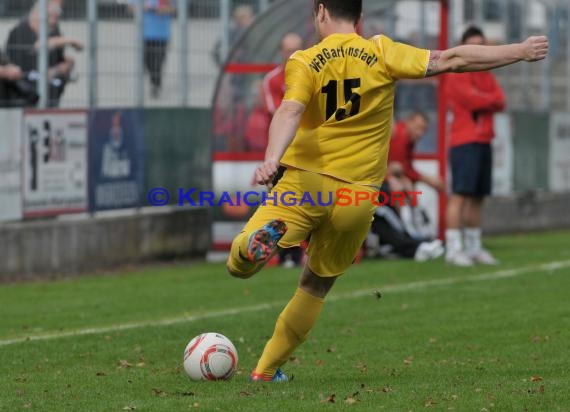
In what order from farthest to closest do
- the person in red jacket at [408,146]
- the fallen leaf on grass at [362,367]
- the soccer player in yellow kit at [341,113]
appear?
the person in red jacket at [408,146] < the fallen leaf on grass at [362,367] < the soccer player in yellow kit at [341,113]

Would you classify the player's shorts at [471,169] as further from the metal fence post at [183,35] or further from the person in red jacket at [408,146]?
the metal fence post at [183,35]

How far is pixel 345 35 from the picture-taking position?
26.5 ft

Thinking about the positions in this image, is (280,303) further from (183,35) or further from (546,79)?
(546,79)

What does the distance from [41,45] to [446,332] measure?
690 centimetres

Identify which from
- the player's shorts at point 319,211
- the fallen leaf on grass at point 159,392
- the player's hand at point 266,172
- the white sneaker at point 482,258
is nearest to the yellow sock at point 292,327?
the player's shorts at point 319,211

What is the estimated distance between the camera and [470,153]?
16.5 meters

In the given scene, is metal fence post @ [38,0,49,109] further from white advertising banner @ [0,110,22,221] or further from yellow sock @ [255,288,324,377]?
yellow sock @ [255,288,324,377]

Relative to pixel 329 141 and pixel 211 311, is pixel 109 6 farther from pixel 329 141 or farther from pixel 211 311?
pixel 329 141

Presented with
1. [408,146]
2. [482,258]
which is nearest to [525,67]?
[408,146]

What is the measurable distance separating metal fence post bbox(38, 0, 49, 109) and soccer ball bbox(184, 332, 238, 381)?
7870 mm

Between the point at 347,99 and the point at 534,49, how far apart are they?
3.32 ft

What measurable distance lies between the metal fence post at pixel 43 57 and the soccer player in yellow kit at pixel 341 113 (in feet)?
27.1

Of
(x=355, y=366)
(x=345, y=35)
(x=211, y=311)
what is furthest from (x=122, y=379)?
(x=211, y=311)

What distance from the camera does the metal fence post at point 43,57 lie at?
52.5 feet
